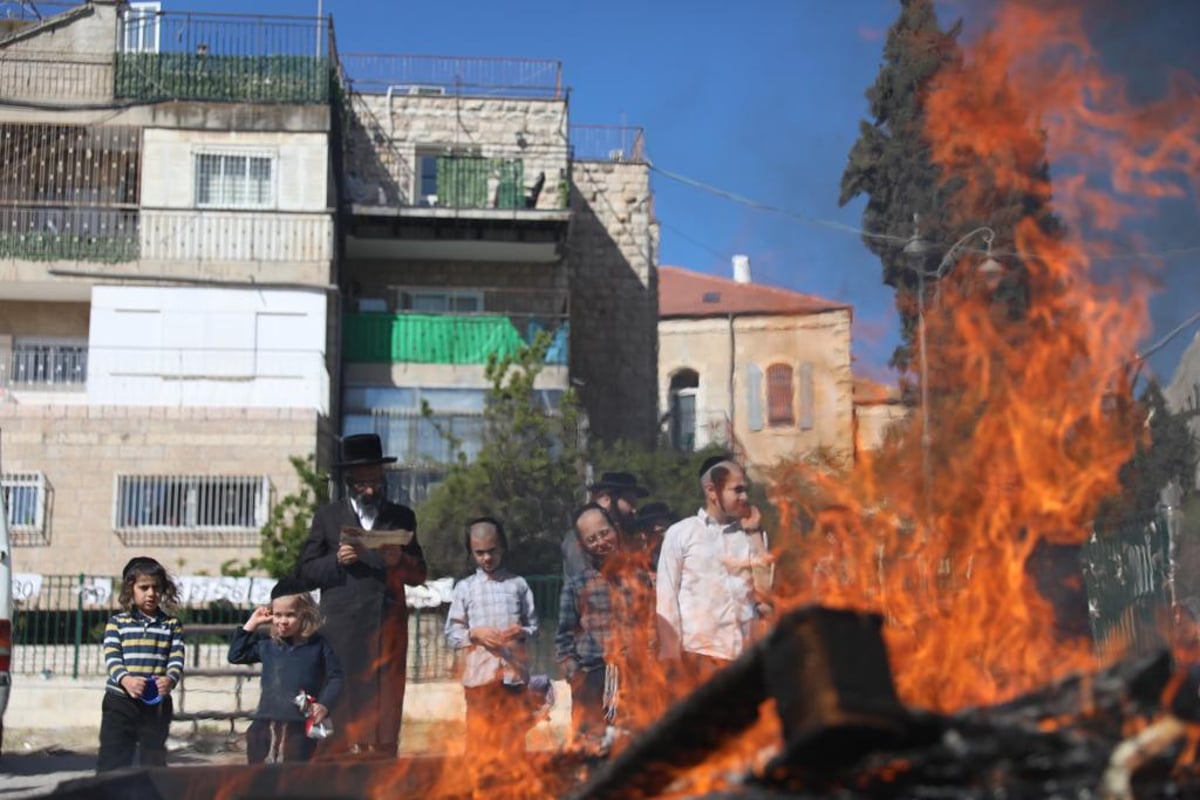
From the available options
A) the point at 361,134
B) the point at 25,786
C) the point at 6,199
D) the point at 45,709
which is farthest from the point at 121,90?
the point at 25,786

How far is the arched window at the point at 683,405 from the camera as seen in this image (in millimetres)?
32031

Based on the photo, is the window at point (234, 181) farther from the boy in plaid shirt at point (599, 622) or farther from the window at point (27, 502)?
the boy in plaid shirt at point (599, 622)

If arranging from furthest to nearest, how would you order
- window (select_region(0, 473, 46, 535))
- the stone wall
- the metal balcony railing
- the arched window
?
the arched window → the stone wall → the metal balcony railing → window (select_region(0, 473, 46, 535))

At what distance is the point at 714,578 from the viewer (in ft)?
23.7

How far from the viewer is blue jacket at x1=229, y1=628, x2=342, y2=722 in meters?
7.00

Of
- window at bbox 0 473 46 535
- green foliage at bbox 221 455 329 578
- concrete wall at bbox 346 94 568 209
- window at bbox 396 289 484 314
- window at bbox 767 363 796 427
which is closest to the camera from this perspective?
window at bbox 767 363 796 427

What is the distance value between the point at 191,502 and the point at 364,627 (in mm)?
18411

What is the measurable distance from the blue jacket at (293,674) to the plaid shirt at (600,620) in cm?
145

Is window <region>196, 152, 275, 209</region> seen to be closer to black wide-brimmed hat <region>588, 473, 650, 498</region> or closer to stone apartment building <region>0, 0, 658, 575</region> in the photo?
stone apartment building <region>0, 0, 658, 575</region>

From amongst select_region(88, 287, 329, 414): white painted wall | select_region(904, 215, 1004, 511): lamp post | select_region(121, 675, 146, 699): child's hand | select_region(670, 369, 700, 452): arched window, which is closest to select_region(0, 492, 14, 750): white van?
select_region(121, 675, 146, 699): child's hand

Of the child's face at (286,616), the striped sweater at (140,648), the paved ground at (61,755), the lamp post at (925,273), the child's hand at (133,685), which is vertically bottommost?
the paved ground at (61,755)

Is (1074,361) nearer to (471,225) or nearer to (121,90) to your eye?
(471,225)

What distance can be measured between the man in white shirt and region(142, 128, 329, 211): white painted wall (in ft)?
68.9

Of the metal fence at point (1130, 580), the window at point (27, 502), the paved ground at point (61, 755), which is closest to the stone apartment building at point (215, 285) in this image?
the window at point (27, 502)
